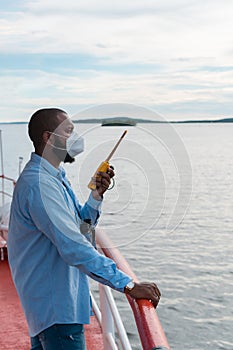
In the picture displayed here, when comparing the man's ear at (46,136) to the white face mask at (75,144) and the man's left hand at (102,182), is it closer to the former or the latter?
the white face mask at (75,144)

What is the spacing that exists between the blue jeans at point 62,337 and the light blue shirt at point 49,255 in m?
0.02

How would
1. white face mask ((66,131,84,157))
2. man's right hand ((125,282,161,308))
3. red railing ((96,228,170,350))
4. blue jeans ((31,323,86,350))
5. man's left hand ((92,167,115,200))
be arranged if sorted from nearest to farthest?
1. red railing ((96,228,170,350))
2. man's right hand ((125,282,161,308))
3. blue jeans ((31,323,86,350))
4. white face mask ((66,131,84,157))
5. man's left hand ((92,167,115,200))

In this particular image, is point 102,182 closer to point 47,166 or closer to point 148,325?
point 47,166

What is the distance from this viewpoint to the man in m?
2.03

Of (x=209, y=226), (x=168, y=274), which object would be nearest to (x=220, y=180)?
(x=209, y=226)

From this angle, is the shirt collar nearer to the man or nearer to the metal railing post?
the man

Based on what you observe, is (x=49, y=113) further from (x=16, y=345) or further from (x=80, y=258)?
(x=16, y=345)

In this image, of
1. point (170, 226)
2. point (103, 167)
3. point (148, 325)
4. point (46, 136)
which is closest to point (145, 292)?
point (148, 325)

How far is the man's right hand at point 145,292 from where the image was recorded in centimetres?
196

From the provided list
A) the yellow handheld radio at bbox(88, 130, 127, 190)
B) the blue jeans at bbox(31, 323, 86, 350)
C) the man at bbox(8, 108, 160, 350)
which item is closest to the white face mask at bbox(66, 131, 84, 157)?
the man at bbox(8, 108, 160, 350)

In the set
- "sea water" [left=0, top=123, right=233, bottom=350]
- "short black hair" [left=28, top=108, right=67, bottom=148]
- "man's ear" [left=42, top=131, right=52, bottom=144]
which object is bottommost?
"sea water" [left=0, top=123, right=233, bottom=350]

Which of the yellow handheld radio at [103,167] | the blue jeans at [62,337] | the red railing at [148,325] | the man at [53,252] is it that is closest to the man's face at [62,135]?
the man at [53,252]

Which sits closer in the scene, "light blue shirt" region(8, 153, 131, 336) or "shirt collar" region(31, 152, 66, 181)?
"light blue shirt" region(8, 153, 131, 336)

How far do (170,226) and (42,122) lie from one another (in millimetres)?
14019
